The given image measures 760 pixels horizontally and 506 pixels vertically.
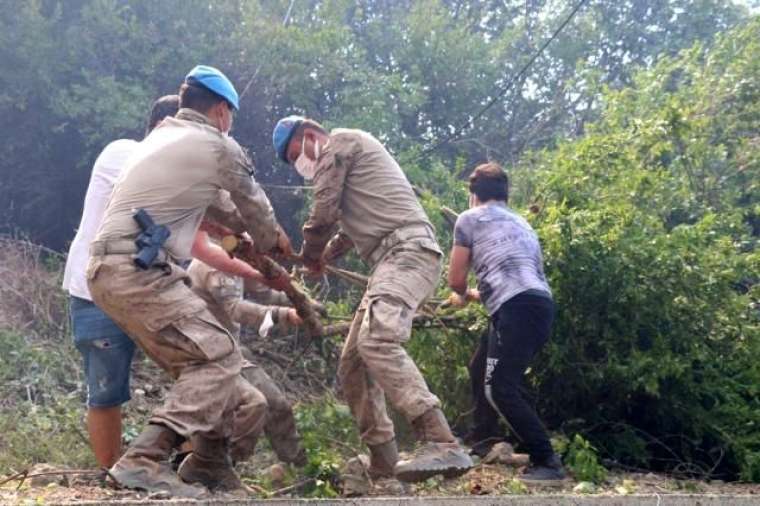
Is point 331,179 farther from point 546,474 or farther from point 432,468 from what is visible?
point 546,474

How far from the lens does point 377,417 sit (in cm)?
503

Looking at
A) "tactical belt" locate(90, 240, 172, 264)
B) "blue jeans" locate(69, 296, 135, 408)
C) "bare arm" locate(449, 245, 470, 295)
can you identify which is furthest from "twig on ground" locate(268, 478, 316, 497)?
"bare arm" locate(449, 245, 470, 295)

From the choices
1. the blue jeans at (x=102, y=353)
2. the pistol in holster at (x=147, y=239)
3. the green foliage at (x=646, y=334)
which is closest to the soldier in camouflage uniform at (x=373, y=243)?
the pistol in holster at (x=147, y=239)

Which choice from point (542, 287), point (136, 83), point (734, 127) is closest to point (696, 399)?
point (542, 287)

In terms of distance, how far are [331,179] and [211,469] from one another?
1.56 metres

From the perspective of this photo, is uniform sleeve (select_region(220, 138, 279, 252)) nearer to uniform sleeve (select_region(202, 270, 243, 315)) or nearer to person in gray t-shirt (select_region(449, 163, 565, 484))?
uniform sleeve (select_region(202, 270, 243, 315))

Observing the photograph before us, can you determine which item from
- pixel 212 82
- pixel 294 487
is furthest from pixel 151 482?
pixel 212 82

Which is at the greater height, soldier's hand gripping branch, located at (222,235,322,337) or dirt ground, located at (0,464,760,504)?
soldier's hand gripping branch, located at (222,235,322,337)

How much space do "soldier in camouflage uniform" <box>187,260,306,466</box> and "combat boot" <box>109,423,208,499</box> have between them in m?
1.30

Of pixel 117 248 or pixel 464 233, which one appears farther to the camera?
pixel 464 233

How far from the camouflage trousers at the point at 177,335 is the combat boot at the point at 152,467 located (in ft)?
0.21

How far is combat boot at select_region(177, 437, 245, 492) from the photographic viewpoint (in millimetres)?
4449

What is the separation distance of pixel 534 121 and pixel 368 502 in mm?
12264

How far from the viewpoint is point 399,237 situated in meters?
4.98
